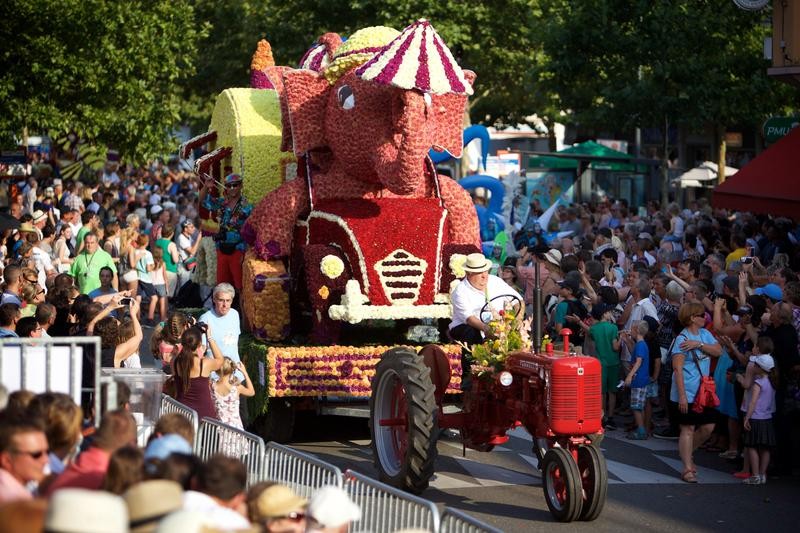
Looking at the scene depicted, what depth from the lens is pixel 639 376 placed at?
1460 cm

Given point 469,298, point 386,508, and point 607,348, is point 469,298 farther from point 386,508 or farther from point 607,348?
point 386,508

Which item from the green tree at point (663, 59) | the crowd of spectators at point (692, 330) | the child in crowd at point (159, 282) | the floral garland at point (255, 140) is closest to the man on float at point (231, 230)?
the floral garland at point (255, 140)

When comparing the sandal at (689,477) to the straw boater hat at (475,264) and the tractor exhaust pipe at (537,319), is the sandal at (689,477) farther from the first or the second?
the straw boater hat at (475,264)

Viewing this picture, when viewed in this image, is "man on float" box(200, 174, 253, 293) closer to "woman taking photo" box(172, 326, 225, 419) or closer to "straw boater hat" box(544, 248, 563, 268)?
"woman taking photo" box(172, 326, 225, 419)

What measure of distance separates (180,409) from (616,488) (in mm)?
3820

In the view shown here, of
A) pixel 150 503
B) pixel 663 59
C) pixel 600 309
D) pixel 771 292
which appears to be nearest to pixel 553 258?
pixel 600 309

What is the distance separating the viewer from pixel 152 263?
71.5ft

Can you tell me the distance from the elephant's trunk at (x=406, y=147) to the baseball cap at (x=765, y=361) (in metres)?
3.34

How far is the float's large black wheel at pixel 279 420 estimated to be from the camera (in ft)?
44.2

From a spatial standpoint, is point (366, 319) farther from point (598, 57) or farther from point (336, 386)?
point (598, 57)

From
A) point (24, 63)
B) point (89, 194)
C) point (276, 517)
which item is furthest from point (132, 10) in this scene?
point (276, 517)

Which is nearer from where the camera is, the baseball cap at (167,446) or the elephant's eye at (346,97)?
the baseball cap at (167,446)

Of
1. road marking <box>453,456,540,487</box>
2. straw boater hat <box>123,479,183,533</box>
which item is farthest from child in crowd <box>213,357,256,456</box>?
straw boater hat <box>123,479,183,533</box>

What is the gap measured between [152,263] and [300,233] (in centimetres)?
836
